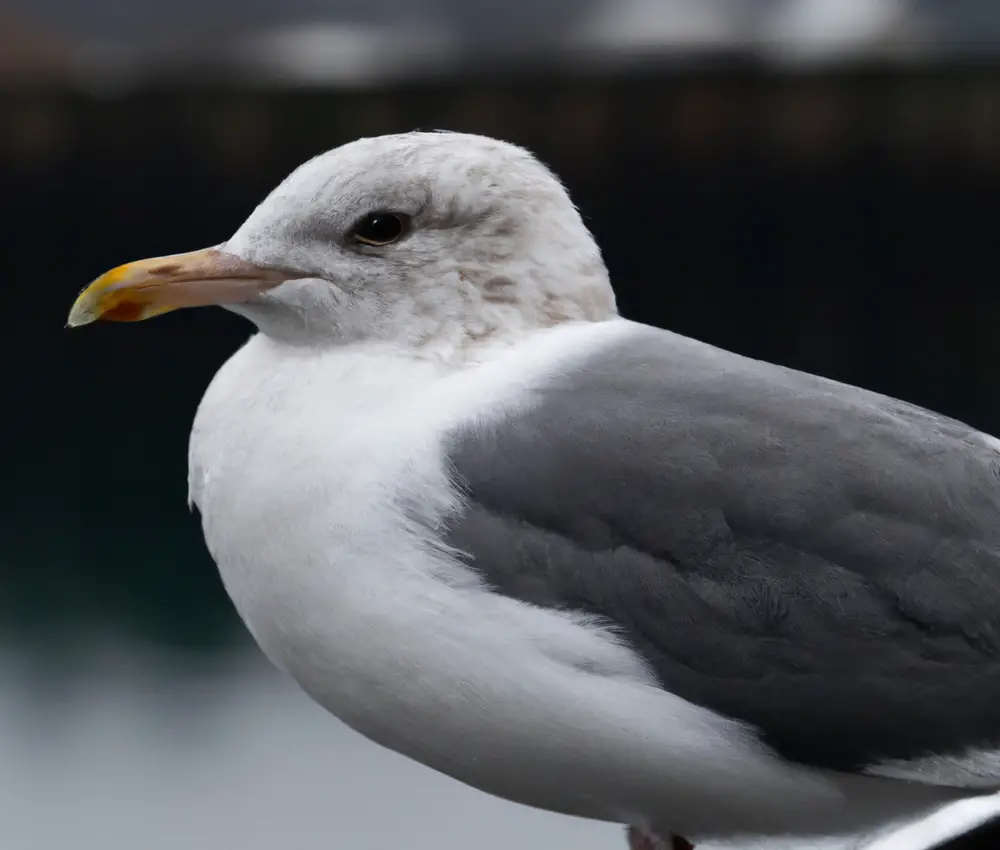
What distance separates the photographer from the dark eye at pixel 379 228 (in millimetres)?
899

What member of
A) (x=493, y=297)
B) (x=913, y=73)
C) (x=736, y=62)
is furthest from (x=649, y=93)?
(x=493, y=297)

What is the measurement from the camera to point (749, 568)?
826 mm

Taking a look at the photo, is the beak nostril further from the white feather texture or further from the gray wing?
the gray wing

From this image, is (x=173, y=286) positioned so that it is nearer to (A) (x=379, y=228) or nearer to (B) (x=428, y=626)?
(A) (x=379, y=228)

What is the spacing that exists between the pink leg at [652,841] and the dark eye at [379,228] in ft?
1.29

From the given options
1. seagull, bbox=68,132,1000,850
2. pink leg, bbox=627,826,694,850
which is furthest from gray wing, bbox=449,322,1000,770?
pink leg, bbox=627,826,694,850

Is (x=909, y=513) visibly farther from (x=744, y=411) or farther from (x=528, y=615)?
(x=528, y=615)

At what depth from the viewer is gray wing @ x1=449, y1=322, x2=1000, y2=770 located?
32.6 inches

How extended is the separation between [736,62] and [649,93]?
0.38m

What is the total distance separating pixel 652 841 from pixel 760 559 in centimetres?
22

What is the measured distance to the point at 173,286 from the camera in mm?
899

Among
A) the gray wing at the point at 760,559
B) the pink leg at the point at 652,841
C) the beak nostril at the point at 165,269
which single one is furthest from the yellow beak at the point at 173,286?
the pink leg at the point at 652,841

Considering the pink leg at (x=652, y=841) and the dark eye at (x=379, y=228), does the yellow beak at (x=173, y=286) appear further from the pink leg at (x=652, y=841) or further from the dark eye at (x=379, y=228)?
the pink leg at (x=652, y=841)

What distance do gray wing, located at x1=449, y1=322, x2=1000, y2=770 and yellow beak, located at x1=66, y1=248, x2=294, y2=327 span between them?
160 millimetres
